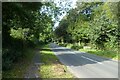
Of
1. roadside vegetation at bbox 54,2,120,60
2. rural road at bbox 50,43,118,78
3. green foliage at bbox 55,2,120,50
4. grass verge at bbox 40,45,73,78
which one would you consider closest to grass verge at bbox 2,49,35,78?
grass verge at bbox 40,45,73,78

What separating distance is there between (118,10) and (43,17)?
10.5 m

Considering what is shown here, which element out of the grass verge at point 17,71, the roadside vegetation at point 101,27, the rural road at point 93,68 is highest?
the roadside vegetation at point 101,27

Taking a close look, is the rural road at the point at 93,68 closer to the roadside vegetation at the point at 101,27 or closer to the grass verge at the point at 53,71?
the grass verge at the point at 53,71

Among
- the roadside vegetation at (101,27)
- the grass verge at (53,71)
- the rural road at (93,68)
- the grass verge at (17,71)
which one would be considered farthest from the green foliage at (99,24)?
the grass verge at (17,71)

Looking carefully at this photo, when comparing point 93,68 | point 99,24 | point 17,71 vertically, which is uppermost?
point 99,24

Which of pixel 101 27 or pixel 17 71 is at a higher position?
pixel 101 27

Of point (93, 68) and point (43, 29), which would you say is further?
point (43, 29)

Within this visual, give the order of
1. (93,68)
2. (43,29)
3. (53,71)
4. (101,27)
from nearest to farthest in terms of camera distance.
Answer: (53,71) → (93,68) → (101,27) → (43,29)

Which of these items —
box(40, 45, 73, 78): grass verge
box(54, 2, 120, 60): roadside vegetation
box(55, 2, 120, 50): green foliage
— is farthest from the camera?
box(55, 2, 120, 50): green foliage

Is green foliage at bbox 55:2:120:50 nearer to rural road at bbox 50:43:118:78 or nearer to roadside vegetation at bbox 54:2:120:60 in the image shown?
roadside vegetation at bbox 54:2:120:60

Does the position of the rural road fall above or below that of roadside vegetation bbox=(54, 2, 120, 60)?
below

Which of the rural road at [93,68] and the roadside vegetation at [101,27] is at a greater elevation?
the roadside vegetation at [101,27]

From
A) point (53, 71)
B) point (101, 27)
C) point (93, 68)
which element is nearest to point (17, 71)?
point (53, 71)

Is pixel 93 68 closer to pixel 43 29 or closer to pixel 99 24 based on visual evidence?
pixel 99 24
